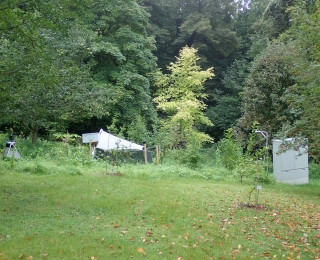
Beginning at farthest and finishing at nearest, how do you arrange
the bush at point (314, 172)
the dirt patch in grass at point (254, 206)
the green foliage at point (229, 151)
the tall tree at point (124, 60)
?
the tall tree at point (124, 60) < the bush at point (314, 172) < the green foliage at point (229, 151) < the dirt patch in grass at point (254, 206)

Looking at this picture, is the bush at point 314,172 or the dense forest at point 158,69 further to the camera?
the bush at point 314,172

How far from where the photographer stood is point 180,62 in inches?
974

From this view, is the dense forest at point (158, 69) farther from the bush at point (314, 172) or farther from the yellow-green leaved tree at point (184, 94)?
the bush at point (314, 172)

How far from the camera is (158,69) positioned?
2520cm

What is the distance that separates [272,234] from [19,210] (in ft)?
13.8

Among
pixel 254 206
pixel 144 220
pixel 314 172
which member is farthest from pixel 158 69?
pixel 144 220

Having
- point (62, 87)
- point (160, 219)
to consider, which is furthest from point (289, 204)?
point (62, 87)

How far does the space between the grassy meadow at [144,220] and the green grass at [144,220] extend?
1cm

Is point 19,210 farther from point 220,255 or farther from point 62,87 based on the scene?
→ point 62,87

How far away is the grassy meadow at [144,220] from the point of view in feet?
15.0

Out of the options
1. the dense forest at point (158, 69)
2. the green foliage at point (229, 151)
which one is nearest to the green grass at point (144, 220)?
the dense forest at point (158, 69)

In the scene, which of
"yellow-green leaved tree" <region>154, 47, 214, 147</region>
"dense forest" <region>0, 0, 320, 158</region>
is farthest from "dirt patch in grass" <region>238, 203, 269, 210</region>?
"yellow-green leaved tree" <region>154, 47, 214, 147</region>

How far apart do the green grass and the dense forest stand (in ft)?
7.04

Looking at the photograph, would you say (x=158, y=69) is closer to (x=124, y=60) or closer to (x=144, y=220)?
(x=124, y=60)
